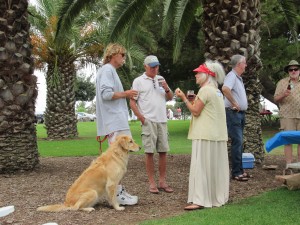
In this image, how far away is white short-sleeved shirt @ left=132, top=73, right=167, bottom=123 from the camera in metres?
7.27

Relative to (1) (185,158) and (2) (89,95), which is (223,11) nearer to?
(1) (185,158)

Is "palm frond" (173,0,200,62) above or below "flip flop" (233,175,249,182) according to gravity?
above

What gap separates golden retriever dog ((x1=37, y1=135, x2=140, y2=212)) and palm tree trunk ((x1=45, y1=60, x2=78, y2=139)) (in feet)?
54.1

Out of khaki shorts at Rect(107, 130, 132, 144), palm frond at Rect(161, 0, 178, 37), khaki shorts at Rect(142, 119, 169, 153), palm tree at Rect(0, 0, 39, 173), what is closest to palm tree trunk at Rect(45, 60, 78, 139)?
palm frond at Rect(161, 0, 178, 37)

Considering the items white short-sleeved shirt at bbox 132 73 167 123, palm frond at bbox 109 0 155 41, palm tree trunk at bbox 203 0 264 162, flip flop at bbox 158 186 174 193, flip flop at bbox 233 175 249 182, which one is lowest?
flip flop at bbox 158 186 174 193

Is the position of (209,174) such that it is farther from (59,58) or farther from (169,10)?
(59,58)

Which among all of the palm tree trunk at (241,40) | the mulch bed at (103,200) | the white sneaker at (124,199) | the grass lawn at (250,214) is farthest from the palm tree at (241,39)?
the white sneaker at (124,199)

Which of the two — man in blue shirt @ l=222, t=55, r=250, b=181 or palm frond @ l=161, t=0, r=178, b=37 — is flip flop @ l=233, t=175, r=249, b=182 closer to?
man in blue shirt @ l=222, t=55, r=250, b=181

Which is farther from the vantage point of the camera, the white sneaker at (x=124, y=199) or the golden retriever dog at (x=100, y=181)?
the white sneaker at (x=124, y=199)

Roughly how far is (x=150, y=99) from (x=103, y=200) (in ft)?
5.47

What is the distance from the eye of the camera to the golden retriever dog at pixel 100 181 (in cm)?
618

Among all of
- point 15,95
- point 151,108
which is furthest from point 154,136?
point 15,95

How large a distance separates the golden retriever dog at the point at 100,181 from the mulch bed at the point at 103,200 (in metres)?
0.13

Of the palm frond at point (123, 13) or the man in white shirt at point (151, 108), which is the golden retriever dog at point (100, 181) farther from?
the palm frond at point (123, 13)
